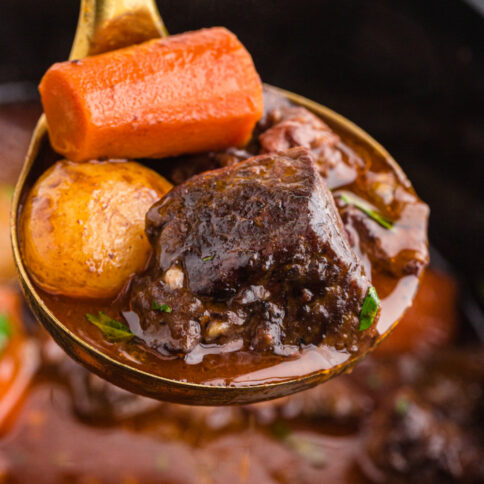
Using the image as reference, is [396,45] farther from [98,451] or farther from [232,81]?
[98,451]

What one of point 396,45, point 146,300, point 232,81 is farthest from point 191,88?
point 396,45

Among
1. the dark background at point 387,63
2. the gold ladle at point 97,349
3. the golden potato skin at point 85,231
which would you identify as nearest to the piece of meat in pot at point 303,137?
the gold ladle at point 97,349

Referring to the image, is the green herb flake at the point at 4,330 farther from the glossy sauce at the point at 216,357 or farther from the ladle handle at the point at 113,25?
the ladle handle at the point at 113,25

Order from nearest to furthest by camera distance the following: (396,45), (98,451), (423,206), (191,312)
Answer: (191,312), (423,206), (98,451), (396,45)

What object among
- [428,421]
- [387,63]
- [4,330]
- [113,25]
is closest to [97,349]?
[113,25]

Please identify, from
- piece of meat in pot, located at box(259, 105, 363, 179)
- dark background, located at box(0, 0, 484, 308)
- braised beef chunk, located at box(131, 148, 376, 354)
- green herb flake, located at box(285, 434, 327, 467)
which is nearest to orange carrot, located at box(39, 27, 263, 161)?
piece of meat in pot, located at box(259, 105, 363, 179)

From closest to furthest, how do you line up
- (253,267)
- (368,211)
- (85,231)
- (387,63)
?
(253,267), (85,231), (368,211), (387,63)

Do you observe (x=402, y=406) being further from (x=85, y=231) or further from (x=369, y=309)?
(x=85, y=231)
